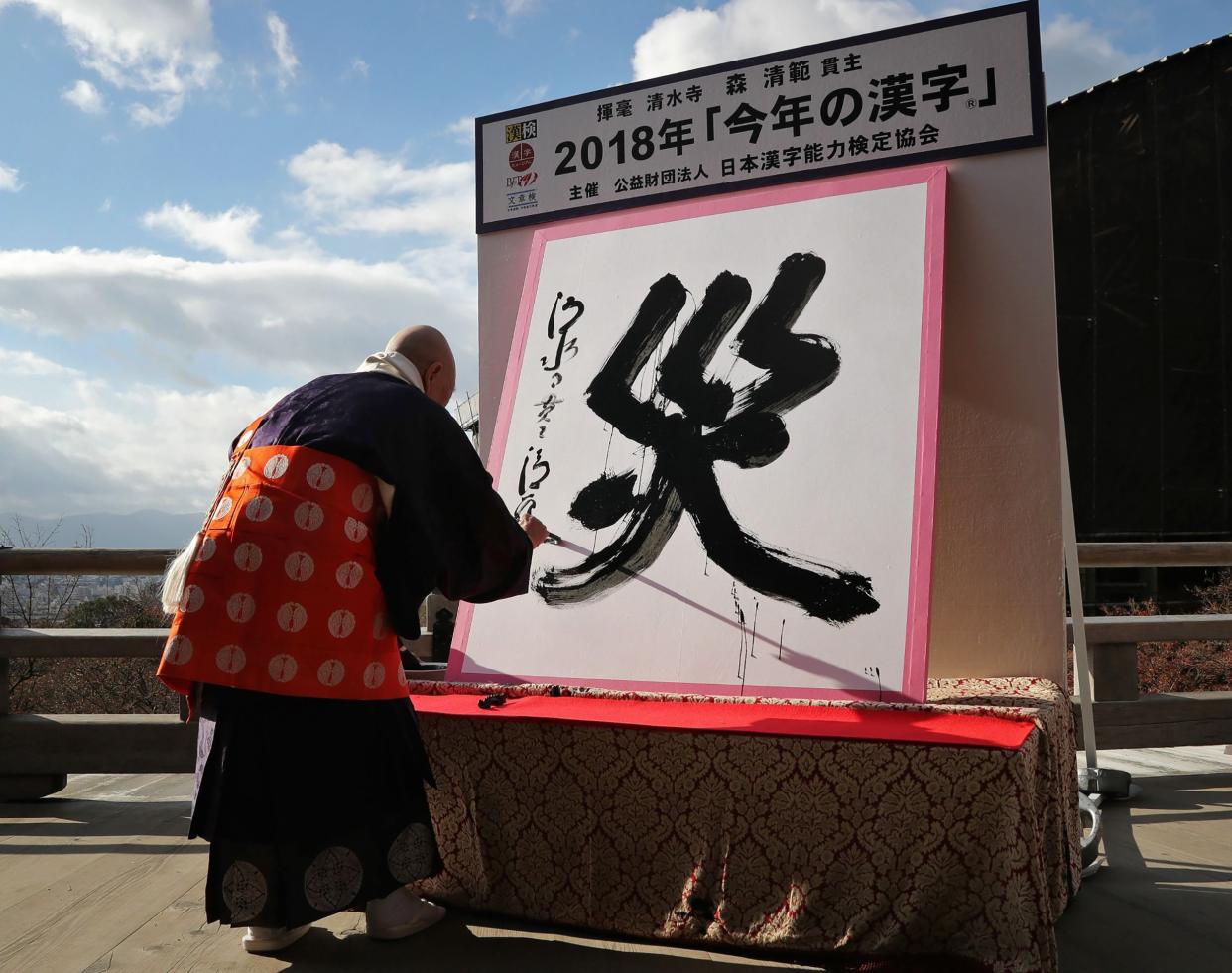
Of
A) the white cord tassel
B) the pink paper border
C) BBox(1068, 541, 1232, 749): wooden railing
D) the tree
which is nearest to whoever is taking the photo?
the white cord tassel

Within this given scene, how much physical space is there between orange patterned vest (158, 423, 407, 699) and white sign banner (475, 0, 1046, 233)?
1538 mm

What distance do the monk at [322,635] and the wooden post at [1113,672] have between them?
2.72 m

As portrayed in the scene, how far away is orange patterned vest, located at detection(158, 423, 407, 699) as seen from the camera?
1981 millimetres

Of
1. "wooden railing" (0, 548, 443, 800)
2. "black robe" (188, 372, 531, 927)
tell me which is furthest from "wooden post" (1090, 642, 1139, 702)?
"wooden railing" (0, 548, 443, 800)

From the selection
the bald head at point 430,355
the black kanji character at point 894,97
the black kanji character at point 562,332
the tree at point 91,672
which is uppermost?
the black kanji character at point 894,97

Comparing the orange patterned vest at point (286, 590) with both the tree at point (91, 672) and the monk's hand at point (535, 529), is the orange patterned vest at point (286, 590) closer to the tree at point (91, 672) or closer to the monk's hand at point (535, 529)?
the monk's hand at point (535, 529)

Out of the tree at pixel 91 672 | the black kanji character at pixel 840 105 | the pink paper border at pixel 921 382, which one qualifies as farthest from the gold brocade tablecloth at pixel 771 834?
the tree at pixel 91 672

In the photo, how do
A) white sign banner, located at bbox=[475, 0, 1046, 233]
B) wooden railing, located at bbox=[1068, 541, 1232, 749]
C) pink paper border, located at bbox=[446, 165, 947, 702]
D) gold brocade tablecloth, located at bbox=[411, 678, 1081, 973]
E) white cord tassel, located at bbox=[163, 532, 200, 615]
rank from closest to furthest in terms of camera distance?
1. gold brocade tablecloth, located at bbox=[411, 678, 1081, 973]
2. white cord tassel, located at bbox=[163, 532, 200, 615]
3. pink paper border, located at bbox=[446, 165, 947, 702]
4. white sign banner, located at bbox=[475, 0, 1046, 233]
5. wooden railing, located at bbox=[1068, 541, 1232, 749]

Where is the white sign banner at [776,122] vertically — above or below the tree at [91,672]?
above

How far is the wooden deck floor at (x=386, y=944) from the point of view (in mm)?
2096

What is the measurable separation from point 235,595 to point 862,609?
1.37m

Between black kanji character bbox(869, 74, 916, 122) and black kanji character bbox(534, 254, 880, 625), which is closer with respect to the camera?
black kanji character bbox(534, 254, 880, 625)

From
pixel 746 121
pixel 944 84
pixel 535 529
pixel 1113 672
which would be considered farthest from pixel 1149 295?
pixel 535 529

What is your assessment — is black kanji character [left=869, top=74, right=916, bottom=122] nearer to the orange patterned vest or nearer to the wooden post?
the orange patterned vest
